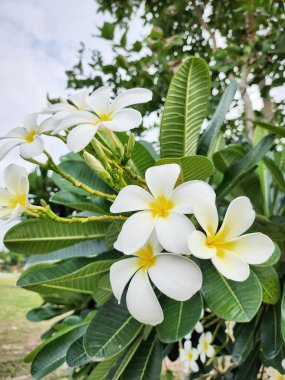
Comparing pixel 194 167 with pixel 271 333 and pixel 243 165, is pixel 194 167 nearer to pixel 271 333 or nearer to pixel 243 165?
pixel 243 165

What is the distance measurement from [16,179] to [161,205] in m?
0.19

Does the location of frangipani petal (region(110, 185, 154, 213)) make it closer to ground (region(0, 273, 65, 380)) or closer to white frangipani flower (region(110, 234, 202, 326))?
white frangipani flower (region(110, 234, 202, 326))

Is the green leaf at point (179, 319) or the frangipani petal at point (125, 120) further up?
the frangipani petal at point (125, 120)

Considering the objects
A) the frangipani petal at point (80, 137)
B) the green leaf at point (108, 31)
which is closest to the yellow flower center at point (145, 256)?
the frangipani petal at point (80, 137)

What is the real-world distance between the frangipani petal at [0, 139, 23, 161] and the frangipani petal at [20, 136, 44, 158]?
0.01m

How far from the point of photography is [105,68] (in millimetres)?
1607

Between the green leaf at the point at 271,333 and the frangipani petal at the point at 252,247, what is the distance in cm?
53

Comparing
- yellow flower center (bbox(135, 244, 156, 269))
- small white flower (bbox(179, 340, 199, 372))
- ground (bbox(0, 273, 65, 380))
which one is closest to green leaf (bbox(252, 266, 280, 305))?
small white flower (bbox(179, 340, 199, 372))

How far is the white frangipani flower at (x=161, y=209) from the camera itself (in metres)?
0.33

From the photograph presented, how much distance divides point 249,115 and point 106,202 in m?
1.57

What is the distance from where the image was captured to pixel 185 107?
670mm

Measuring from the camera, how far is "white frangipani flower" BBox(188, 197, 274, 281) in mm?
339

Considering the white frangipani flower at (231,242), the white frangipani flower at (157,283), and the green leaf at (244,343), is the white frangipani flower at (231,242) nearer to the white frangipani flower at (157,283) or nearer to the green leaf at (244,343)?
the white frangipani flower at (157,283)

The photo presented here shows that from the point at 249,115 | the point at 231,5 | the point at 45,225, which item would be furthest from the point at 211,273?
the point at 231,5
